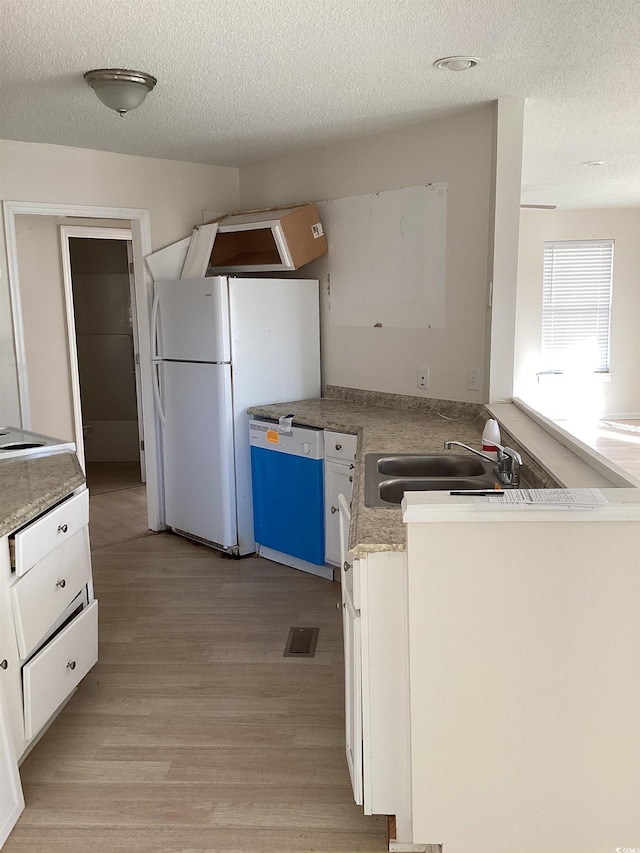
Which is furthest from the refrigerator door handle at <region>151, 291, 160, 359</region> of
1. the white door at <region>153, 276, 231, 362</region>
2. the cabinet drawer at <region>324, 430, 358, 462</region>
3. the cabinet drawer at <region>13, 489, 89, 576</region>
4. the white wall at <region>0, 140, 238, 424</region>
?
the cabinet drawer at <region>13, 489, 89, 576</region>

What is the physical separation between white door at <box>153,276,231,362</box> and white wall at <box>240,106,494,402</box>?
711mm

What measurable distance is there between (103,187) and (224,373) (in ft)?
4.36

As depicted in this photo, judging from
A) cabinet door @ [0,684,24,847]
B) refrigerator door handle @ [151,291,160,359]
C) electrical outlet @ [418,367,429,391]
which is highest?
refrigerator door handle @ [151,291,160,359]

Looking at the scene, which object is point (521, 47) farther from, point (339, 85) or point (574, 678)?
point (574, 678)

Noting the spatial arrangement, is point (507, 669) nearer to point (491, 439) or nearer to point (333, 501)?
point (491, 439)

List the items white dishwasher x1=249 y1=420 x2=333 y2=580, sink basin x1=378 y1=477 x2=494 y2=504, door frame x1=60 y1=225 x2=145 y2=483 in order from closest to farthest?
sink basin x1=378 y1=477 x2=494 y2=504, white dishwasher x1=249 y1=420 x2=333 y2=580, door frame x1=60 y1=225 x2=145 y2=483

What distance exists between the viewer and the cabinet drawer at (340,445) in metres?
3.52

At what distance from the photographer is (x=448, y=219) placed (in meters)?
3.59

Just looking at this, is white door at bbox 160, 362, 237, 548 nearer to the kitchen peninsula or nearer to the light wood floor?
the light wood floor

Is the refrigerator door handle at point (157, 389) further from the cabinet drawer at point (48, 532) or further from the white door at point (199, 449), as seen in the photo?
the cabinet drawer at point (48, 532)

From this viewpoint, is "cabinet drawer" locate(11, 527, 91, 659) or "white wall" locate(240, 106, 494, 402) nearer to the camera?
"cabinet drawer" locate(11, 527, 91, 659)

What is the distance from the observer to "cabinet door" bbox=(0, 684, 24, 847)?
1973mm

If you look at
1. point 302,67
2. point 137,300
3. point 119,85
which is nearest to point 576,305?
point 137,300

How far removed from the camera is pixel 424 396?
12.7 ft
